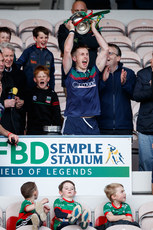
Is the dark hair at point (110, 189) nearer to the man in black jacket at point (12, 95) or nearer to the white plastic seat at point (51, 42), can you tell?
the man in black jacket at point (12, 95)

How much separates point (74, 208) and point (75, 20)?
7.82 feet

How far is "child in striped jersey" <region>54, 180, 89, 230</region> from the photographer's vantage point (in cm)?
477

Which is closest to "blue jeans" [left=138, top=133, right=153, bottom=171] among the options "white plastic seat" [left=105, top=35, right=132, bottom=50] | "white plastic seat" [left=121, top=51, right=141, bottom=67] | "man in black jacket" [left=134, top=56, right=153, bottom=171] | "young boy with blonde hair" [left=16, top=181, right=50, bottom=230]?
"man in black jacket" [left=134, top=56, right=153, bottom=171]

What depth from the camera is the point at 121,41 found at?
9.63 m

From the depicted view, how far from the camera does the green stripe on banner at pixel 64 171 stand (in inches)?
227

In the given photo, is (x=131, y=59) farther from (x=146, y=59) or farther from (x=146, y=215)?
(x=146, y=215)

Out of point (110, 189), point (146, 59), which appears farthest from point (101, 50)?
point (146, 59)

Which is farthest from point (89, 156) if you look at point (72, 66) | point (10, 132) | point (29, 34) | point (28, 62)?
point (29, 34)

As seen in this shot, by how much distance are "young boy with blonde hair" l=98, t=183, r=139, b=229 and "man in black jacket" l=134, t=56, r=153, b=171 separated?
2.38 ft

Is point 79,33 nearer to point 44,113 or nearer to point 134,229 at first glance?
point 44,113

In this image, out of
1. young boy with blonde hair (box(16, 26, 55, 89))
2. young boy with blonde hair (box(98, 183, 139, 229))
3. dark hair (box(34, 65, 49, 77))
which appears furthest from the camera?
young boy with blonde hair (box(16, 26, 55, 89))

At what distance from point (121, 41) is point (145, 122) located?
4.01m

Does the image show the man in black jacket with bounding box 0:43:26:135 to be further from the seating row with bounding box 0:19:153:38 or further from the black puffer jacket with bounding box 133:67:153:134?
the seating row with bounding box 0:19:153:38

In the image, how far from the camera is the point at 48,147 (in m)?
5.83
